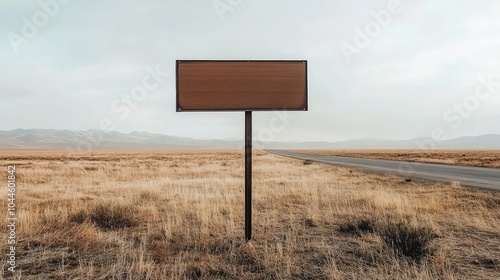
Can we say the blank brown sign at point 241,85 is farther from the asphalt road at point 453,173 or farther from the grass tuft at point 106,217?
the asphalt road at point 453,173

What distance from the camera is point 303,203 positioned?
1116 cm

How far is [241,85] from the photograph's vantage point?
22.5 feet

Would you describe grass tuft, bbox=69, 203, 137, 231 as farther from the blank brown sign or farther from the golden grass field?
the blank brown sign

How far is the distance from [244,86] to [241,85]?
6 centimetres

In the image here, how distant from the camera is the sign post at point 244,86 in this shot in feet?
22.1

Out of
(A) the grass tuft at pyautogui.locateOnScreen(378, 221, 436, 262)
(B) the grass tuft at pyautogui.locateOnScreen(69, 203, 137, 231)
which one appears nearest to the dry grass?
(A) the grass tuft at pyautogui.locateOnScreen(378, 221, 436, 262)

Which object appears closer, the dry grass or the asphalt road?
the asphalt road

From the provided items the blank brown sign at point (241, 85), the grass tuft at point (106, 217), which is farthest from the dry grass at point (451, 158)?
the grass tuft at point (106, 217)

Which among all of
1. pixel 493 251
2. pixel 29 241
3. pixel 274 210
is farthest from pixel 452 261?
pixel 29 241

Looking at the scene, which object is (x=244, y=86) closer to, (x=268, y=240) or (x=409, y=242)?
(x=268, y=240)

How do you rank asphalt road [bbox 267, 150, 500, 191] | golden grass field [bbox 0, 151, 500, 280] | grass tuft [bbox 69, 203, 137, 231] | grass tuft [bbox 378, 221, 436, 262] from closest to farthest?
1. golden grass field [bbox 0, 151, 500, 280]
2. grass tuft [bbox 378, 221, 436, 262]
3. grass tuft [bbox 69, 203, 137, 231]
4. asphalt road [bbox 267, 150, 500, 191]

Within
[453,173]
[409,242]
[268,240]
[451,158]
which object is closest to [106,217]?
[268,240]

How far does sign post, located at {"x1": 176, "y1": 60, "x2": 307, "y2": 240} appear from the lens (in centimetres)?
674

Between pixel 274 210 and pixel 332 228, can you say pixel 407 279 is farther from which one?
pixel 274 210
